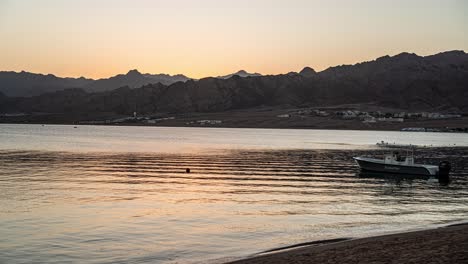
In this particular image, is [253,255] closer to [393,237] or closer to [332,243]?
[332,243]

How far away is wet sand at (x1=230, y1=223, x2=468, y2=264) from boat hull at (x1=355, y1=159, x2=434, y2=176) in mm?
40627

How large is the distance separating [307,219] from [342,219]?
2.11m

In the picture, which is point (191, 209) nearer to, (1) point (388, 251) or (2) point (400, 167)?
(1) point (388, 251)

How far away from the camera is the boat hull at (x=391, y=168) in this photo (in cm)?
6328

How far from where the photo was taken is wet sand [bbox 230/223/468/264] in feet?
58.9

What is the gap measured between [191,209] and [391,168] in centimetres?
3725

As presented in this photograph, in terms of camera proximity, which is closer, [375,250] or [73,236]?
[375,250]

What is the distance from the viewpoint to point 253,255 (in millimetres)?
22625

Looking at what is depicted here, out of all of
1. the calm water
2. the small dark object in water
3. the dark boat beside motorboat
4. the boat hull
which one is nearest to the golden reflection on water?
the calm water

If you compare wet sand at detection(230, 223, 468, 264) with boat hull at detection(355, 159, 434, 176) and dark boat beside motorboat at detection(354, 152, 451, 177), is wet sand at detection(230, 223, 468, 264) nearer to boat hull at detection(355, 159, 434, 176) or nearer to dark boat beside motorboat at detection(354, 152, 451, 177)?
dark boat beside motorboat at detection(354, 152, 451, 177)

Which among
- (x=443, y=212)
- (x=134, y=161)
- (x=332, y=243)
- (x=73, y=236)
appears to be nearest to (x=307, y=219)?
(x=332, y=243)

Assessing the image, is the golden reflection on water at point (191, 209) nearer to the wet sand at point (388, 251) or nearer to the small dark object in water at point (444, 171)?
the small dark object in water at point (444, 171)

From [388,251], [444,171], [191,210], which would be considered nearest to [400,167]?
[444,171]

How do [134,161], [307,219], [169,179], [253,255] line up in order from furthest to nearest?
[134,161], [169,179], [307,219], [253,255]
